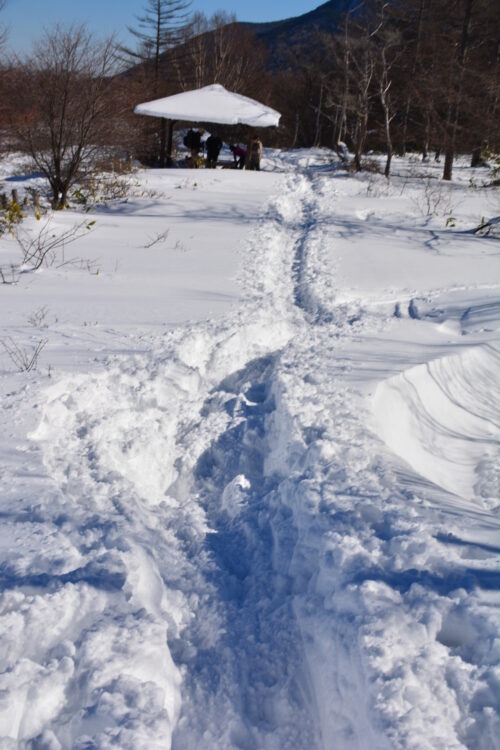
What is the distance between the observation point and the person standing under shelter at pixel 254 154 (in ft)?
60.5

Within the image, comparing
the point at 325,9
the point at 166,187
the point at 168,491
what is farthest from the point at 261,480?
the point at 325,9

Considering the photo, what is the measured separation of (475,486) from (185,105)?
16.0 metres

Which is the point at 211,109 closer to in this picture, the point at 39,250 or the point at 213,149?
the point at 213,149

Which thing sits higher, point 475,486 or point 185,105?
point 185,105

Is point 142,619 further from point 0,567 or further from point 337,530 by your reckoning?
point 337,530

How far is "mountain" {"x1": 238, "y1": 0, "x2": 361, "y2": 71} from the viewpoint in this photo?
71.1 meters

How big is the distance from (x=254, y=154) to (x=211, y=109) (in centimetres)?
257

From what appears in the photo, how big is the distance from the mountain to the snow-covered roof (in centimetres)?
5743

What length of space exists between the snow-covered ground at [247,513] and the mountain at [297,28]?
7184 centimetres

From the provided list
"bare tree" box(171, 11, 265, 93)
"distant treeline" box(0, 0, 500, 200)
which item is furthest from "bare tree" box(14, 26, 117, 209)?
"bare tree" box(171, 11, 265, 93)

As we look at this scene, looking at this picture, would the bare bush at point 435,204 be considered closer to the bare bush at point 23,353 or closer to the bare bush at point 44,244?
the bare bush at point 44,244

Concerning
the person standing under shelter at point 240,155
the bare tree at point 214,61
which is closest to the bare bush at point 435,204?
the person standing under shelter at point 240,155

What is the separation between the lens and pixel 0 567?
2.32m

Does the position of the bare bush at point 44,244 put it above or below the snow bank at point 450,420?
above
